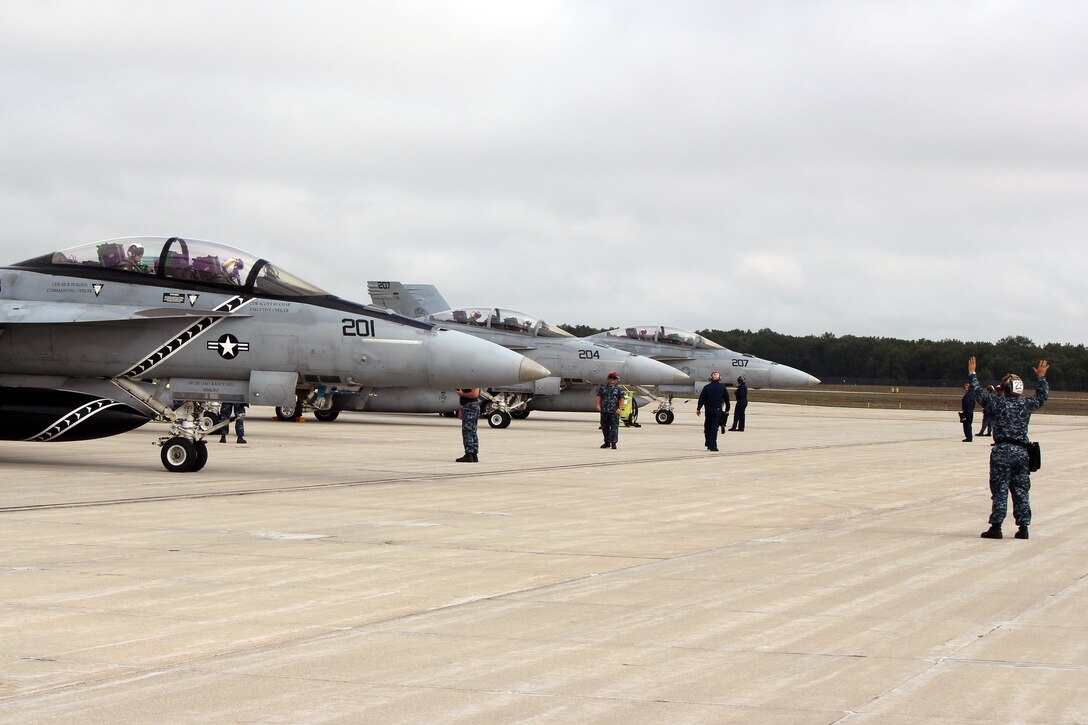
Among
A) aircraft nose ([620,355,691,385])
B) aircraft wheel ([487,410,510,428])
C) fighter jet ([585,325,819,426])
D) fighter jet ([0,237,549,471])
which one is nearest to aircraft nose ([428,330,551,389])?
fighter jet ([0,237,549,471])

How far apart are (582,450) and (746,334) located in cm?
8295

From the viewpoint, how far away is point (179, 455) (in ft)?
55.3

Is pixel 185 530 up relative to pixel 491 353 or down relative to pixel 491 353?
down

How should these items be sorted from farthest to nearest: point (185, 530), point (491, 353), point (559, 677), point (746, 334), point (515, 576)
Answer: point (746, 334) → point (491, 353) → point (185, 530) → point (515, 576) → point (559, 677)

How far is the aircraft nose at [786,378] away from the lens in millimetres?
42844

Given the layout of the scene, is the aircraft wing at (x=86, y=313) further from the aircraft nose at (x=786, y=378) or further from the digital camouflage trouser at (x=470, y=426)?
the aircraft nose at (x=786, y=378)

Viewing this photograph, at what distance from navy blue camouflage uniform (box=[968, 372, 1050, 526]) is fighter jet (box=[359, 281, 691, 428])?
918 inches

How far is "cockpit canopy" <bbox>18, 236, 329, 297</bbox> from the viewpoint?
16.2 meters

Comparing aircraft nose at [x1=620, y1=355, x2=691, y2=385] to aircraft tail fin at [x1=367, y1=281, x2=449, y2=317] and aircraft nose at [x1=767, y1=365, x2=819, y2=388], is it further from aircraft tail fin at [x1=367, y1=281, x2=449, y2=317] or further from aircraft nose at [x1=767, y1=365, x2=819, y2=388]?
aircraft tail fin at [x1=367, y1=281, x2=449, y2=317]

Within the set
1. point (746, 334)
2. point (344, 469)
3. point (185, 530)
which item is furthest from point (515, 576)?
point (746, 334)

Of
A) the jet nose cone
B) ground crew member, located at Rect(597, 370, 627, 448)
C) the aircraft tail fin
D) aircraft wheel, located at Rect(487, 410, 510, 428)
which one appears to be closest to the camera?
the jet nose cone

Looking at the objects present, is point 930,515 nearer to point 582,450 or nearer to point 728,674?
point 728,674

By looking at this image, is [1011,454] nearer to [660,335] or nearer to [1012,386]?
[1012,386]

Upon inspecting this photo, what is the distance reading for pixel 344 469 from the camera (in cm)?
1861
